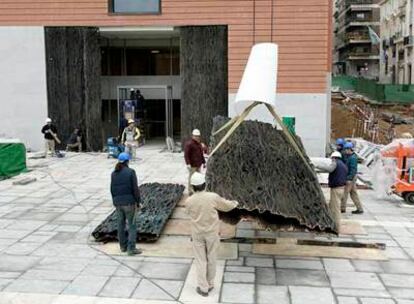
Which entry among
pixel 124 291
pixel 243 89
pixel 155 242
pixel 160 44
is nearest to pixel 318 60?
pixel 160 44

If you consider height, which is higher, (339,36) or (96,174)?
(339,36)

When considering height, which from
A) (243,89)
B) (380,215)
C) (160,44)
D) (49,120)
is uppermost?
(160,44)

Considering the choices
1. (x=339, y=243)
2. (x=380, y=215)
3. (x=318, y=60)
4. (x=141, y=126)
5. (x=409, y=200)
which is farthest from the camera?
(x=141, y=126)

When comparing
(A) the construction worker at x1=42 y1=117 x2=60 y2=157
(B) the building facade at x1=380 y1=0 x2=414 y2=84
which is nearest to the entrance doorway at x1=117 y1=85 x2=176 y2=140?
(A) the construction worker at x1=42 y1=117 x2=60 y2=157

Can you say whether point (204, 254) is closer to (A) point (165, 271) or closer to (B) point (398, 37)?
(A) point (165, 271)

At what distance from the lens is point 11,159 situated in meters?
15.8

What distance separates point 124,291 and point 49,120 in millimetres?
14374

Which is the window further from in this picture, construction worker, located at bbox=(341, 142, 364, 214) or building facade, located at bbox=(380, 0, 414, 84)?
building facade, located at bbox=(380, 0, 414, 84)

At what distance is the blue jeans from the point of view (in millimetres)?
8203

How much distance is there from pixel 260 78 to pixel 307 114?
38.3 ft

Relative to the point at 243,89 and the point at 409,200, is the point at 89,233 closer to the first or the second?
the point at 243,89

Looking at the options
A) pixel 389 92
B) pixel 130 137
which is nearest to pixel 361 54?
pixel 389 92

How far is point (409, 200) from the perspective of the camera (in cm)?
1251

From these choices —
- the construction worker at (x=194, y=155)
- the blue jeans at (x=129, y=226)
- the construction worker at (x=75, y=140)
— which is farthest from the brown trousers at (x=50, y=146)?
the blue jeans at (x=129, y=226)
